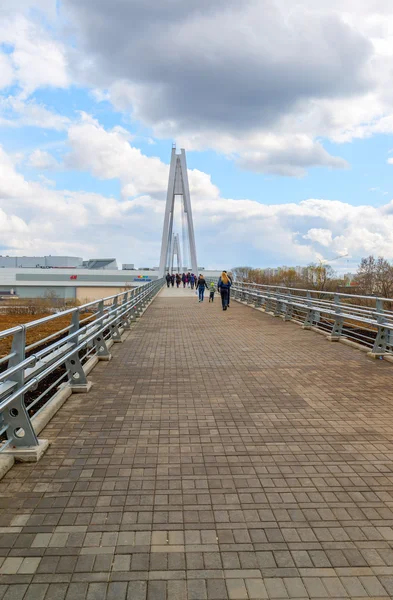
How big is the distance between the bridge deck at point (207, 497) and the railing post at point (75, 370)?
22 centimetres

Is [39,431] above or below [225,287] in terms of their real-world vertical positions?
below

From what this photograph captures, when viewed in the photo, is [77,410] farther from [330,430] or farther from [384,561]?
[384,561]

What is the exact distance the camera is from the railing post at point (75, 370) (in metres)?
6.64

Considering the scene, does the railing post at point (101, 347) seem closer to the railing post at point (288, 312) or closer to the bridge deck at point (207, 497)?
the bridge deck at point (207, 497)

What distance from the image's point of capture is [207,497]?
3.69m

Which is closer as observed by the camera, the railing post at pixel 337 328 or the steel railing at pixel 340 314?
the steel railing at pixel 340 314

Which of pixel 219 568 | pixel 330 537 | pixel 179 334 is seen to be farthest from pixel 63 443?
pixel 179 334

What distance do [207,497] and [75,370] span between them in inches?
143

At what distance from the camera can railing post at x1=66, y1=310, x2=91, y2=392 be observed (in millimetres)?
6645

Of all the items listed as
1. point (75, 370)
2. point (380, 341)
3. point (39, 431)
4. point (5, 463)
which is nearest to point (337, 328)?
point (380, 341)

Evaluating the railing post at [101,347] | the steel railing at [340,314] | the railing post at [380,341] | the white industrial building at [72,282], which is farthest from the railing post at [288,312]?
the white industrial building at [72,282]

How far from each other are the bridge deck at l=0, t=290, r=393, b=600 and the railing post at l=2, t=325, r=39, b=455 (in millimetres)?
253

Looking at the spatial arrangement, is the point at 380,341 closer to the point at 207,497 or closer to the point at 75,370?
the point at 75,370

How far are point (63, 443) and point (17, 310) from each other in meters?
47.3
